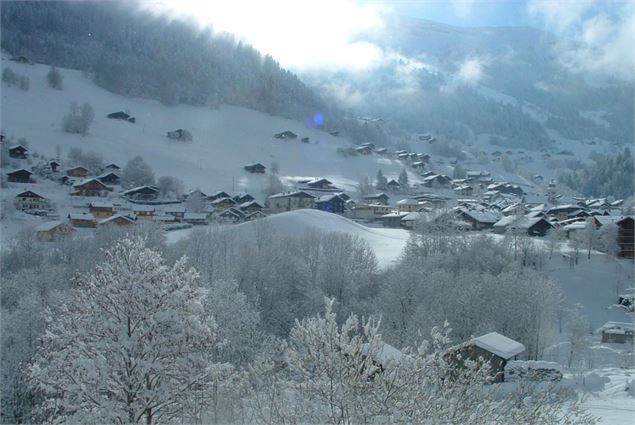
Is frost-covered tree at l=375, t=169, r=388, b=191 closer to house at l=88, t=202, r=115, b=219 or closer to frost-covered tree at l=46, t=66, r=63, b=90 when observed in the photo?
house at l=88, t=202, r=115, b=219

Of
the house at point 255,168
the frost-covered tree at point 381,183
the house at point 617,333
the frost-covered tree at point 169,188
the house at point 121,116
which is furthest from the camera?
the house at point 121,116

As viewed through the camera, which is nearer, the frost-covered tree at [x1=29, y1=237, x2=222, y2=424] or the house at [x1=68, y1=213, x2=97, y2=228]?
the frost-covered tree at [x1=29, y1=237, x2=222, y2=424]

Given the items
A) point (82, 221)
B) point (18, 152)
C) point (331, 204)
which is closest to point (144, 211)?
point (82, 221)

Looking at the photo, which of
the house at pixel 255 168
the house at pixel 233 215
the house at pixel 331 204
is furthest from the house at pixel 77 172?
the house at pixel 331 204

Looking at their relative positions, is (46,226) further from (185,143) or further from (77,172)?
(185,143)

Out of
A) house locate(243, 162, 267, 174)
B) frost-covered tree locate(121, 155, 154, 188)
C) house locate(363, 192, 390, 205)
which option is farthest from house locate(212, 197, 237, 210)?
house locate(243, 162, 267, 174)

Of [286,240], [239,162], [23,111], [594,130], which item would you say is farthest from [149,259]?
[594,130]

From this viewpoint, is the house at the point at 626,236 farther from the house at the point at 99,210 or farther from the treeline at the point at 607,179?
the treeline at the point at 607,179
